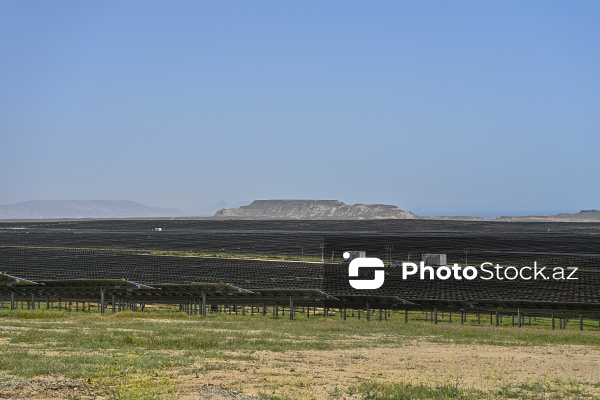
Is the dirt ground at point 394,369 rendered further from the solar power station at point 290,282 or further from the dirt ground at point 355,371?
the solar power station at point 290,282

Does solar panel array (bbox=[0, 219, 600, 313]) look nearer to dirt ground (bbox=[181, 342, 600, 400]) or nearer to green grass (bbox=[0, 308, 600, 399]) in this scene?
green grass (bbox=[0, 308, 600, 399])

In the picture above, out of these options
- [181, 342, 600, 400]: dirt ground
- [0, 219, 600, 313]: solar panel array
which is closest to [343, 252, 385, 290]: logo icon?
[0, 219, 600, 313]: solar panel array

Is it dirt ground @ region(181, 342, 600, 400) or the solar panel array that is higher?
dirt ground @ region(181, 342, 600, 400)

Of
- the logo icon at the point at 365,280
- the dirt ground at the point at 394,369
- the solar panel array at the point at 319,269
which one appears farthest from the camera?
the logo icon at the point at 365,280

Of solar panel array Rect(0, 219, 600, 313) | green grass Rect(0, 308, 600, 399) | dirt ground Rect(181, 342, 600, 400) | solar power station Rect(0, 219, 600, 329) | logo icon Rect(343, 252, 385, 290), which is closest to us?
green grass Rect(0, 308, 600, 399)

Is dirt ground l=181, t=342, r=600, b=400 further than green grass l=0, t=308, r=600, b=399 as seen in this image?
Yes

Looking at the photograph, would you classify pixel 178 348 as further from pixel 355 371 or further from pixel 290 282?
pixel 290 282

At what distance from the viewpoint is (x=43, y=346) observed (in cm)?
1808

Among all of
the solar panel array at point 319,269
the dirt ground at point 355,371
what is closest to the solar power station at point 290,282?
the solar panel array at point 319,269

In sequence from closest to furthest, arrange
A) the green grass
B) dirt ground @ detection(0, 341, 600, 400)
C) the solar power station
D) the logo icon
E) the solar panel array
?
dirt ground @ detection(0, 341, 600, 400), the green grass, the solar power station, the solar panel array, the logo icon

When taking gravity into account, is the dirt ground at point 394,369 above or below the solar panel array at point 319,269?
above

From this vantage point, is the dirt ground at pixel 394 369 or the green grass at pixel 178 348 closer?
the green grass at pixel 178 348

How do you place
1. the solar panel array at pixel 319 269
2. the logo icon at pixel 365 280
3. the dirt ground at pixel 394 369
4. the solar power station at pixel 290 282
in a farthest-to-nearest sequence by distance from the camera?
the logo icon at pixel 365 280
the solar panel array at pixel 319 269
the solar power station at pixel 290 282
the dirt ground at pixel 394 369

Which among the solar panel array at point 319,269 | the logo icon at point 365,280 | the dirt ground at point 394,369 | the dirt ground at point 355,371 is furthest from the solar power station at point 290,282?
the dirt ground at point 355,371
